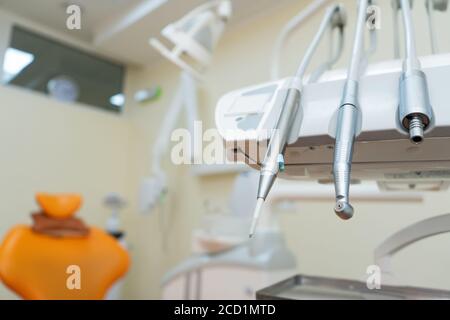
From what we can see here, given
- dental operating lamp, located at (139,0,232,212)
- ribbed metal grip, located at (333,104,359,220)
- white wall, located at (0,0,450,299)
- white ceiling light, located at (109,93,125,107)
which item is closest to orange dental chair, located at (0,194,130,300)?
white wall, located at (0,0,450,299)

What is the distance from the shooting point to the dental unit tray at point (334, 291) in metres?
0.60

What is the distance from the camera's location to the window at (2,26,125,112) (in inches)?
81.0

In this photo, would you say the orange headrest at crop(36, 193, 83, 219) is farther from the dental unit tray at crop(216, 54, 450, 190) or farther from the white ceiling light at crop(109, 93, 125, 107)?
the white ceiling light at crop(109, 93, 125, 107)

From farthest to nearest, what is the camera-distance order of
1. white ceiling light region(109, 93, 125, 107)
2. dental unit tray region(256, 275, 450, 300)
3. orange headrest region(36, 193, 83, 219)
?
1. white ceiling light region(109, 93, 125, 107)
2. orange headrest region(36, 193, 83, 219)
3. dental unit tray region(256, 275, 450, 300)

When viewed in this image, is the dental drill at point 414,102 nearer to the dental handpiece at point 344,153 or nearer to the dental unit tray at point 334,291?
the dental handpiece at point 344,153

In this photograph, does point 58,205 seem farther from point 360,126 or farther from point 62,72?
point 62,72

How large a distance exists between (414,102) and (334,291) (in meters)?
0.48

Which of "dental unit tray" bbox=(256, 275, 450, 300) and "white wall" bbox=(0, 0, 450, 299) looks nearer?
"dental unit tray" bbox=(256, 275, 450, 300)

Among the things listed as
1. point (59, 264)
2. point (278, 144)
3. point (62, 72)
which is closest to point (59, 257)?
point (59, 264)

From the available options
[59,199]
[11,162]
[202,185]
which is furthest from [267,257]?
[11,162]

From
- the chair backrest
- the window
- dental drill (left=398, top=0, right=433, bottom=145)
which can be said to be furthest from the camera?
the window

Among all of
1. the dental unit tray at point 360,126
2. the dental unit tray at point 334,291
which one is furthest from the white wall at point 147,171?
the dental unit tray at point 360,126

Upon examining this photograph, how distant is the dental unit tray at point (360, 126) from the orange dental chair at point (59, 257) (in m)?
0.80

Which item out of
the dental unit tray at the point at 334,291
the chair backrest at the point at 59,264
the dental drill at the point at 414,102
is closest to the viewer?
the dental drill at the point at 414,102
